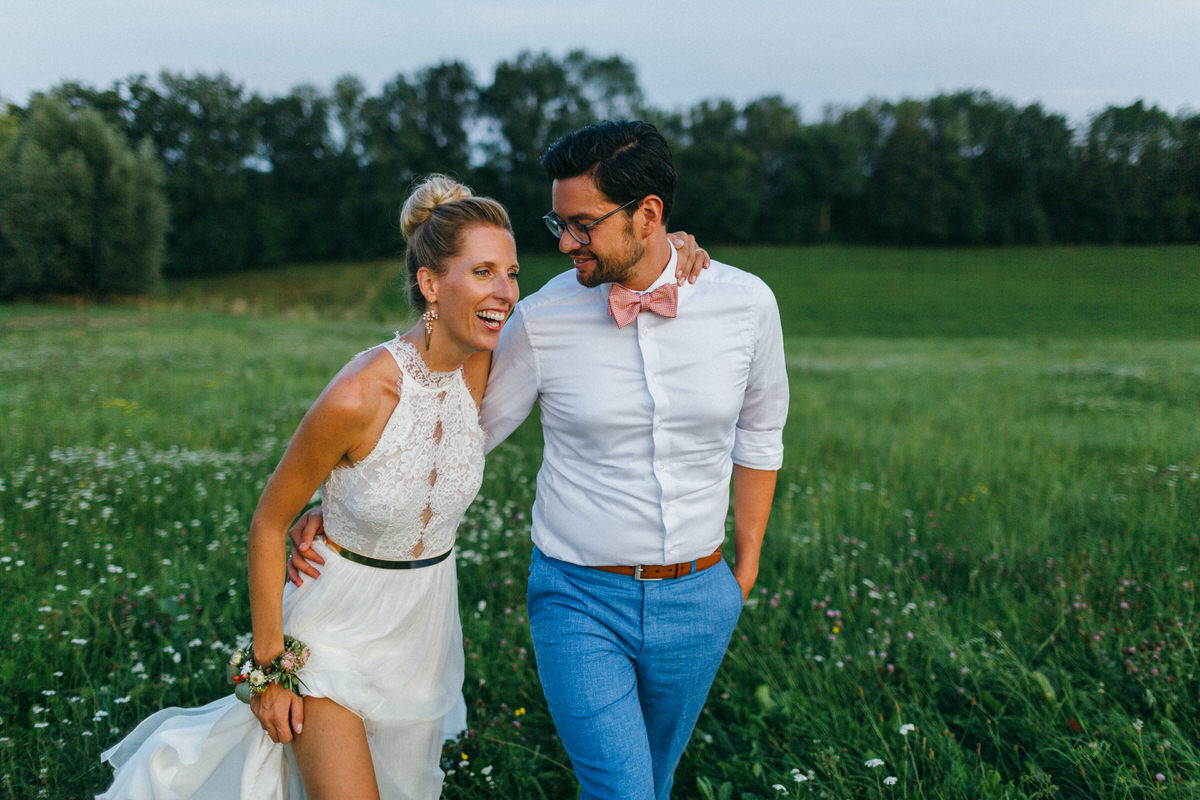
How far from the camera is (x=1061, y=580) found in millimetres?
4504

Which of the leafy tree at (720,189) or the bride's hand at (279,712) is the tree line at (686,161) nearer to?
the leafy tree at (720,189)

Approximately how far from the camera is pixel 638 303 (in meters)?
2.67

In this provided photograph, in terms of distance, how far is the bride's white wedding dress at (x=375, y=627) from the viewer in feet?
8.64

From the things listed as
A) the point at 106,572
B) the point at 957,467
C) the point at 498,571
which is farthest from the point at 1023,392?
the point at 106,572

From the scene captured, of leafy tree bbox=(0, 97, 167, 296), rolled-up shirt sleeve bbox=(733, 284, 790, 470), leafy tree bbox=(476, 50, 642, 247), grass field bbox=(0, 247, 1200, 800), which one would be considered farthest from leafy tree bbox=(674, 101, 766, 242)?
rolled-up shirt sleeve bbox=(733, 284, 790, 470)

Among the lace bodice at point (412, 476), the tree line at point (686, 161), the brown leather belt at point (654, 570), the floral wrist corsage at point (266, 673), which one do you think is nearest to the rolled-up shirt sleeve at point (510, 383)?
the lace bodice at point (412, 476)

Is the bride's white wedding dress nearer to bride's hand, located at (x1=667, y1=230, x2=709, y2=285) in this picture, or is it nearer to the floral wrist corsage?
the floral wrist corsage

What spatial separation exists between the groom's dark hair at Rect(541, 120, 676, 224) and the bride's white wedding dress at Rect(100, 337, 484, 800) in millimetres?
859

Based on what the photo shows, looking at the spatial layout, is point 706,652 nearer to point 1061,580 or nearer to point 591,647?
point 591,647

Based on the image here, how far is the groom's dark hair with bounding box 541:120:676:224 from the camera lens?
266 cm

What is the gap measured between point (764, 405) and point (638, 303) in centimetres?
77

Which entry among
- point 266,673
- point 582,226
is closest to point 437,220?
point 582,226

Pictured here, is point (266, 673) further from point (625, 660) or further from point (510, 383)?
point (510, 383)

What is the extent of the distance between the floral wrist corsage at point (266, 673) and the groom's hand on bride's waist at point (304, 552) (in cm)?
25
